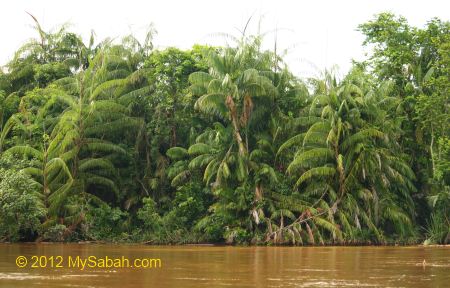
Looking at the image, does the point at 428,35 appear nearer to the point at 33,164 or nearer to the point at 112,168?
the point at 112,168

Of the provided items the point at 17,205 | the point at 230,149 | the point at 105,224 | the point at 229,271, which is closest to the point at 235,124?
the point at 230,149

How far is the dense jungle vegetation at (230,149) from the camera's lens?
77.9ft

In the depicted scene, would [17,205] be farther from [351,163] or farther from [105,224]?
[351,163]

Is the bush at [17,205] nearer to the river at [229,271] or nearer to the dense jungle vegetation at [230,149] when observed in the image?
the dense jungle vegetation at [230,149]

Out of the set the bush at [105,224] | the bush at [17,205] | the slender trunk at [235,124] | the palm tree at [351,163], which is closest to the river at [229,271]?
the bush at [17,205]

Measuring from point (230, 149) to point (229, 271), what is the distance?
12.4 meters

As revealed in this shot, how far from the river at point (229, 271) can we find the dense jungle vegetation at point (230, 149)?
22.6 ft

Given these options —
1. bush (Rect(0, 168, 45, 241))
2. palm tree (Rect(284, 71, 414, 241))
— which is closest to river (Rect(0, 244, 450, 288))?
bush (Rect(0, 168, 45, 241))

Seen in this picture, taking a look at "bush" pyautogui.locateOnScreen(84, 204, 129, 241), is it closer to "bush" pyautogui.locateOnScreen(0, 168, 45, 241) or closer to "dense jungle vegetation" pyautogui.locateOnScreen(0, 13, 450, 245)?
"dense jungle vegetation" pyautogui.locateOnScreen(0, 13, 450, 245)

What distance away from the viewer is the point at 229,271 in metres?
12.5

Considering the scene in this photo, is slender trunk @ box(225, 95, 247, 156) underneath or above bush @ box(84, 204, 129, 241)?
above

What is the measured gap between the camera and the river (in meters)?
10.4

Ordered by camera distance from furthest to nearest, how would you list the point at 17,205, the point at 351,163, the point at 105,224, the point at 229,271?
the point at 105,224, the point at 351,163, the point at 17,205, the point at 229,271

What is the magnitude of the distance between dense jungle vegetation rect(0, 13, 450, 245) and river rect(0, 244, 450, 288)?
6.88 m
